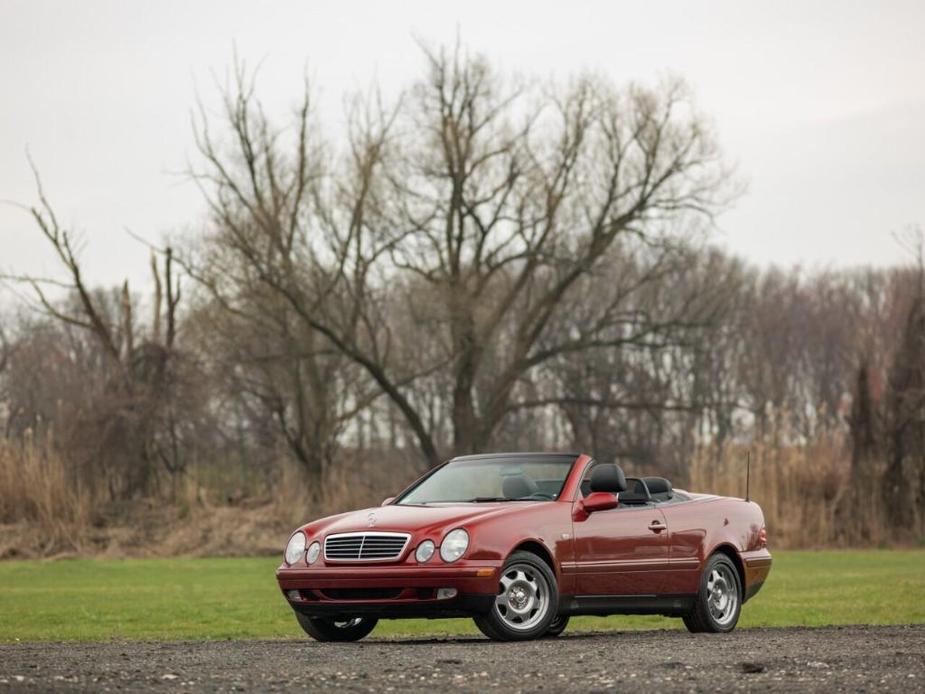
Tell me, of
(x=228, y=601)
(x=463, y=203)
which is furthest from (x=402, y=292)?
(x=228, y=601)

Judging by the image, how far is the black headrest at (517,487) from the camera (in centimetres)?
1366

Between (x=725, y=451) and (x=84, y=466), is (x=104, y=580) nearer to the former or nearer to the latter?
(x=84, y=466)

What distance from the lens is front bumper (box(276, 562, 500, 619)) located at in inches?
488

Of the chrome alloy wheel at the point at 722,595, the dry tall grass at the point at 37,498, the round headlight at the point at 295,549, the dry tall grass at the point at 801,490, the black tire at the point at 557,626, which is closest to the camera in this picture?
the round headlight at the point at 295,549

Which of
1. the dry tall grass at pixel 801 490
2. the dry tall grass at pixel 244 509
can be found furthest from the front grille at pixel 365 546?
the dry tall grass at pixel 801 490

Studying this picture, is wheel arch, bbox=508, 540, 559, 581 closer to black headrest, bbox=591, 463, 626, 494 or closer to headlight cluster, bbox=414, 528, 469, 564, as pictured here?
headlight cluster, bbox=414, 528, 469, 564

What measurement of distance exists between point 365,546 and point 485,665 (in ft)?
7.58

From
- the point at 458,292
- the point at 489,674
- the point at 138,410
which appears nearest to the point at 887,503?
the point at 458,292

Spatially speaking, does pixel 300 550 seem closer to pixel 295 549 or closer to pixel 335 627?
pixel 295 549

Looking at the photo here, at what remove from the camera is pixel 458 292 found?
158ft

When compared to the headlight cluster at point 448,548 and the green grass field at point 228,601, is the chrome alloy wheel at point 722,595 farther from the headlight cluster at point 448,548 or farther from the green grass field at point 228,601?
the headlight cluster at point 448,548

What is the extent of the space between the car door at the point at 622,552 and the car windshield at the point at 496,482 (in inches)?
18.6

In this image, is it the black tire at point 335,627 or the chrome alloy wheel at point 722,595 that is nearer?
the black tire at point 335,627

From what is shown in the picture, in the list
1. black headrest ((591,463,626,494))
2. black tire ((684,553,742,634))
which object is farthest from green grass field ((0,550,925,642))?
black headrest ((591,463,626,494))
